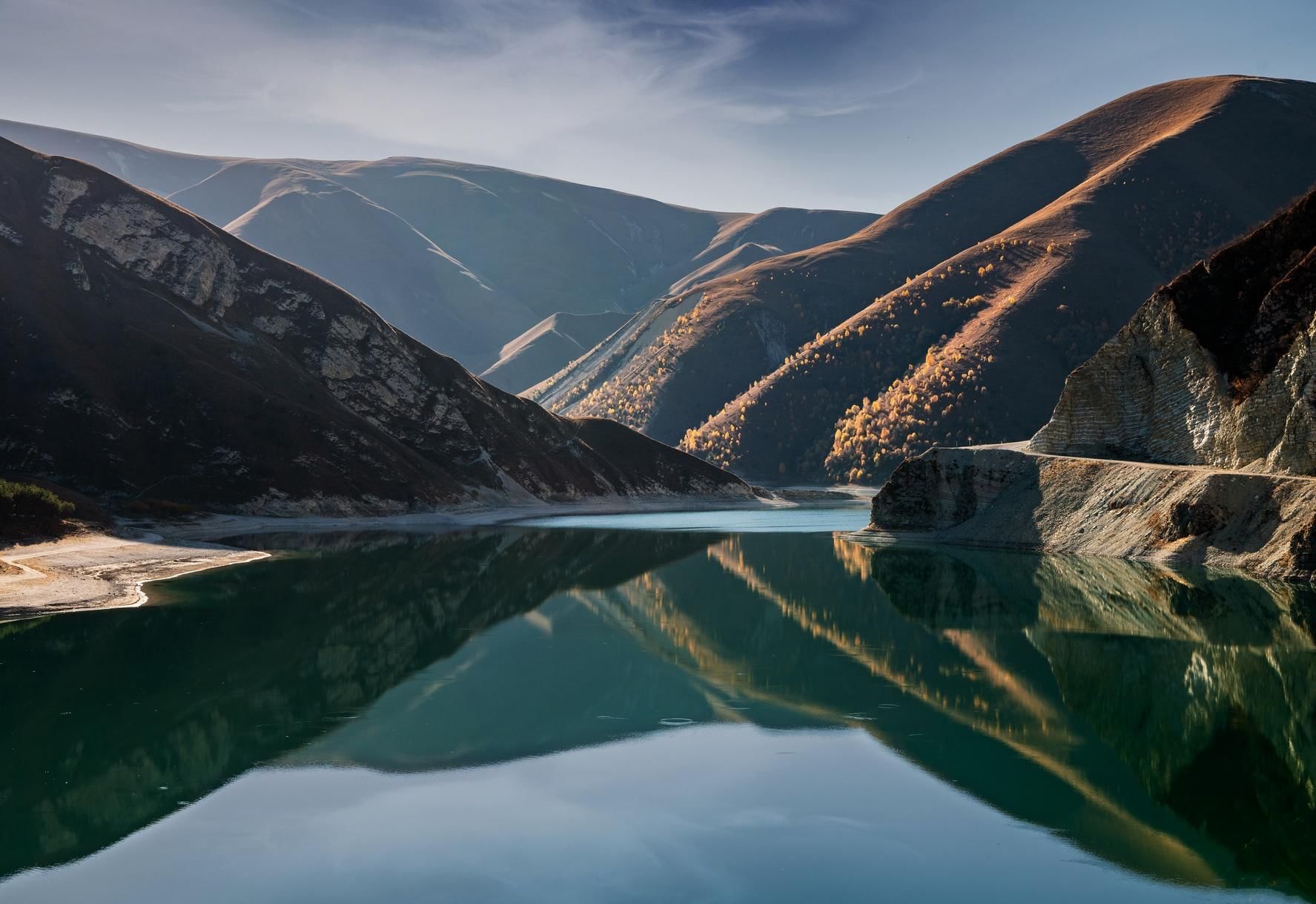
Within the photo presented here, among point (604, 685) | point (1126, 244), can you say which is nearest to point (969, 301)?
point (1126, 244)

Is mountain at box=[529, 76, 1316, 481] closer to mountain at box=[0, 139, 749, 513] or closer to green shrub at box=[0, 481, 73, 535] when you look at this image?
mountain at box=[0, 139, 749, 513]

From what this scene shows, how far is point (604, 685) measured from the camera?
2727 cm

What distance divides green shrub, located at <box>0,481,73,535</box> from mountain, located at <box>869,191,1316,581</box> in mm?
46824

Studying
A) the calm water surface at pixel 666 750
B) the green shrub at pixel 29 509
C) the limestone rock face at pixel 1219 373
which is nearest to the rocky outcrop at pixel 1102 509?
the limestone rock face at pixel 1219 373

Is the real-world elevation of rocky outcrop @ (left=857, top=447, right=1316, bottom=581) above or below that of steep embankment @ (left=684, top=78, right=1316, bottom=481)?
below

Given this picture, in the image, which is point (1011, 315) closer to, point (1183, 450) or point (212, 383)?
point (1183, 450)

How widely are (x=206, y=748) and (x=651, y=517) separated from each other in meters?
80.8

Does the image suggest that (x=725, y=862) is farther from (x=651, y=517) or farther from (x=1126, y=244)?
(x=1126, y=244)

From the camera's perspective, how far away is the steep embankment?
149m

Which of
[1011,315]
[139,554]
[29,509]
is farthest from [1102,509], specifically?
[1011,315]

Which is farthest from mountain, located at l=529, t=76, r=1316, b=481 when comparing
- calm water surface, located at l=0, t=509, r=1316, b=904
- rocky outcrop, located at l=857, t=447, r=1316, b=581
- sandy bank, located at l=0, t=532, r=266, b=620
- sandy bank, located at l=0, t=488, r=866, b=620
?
calm water surface, located at l=0, t=509, r=1316, b=904

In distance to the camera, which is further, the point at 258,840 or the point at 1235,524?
the point at 1235,524

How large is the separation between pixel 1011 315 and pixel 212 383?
112m

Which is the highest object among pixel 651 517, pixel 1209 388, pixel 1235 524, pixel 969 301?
pixel 969 301
